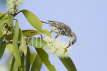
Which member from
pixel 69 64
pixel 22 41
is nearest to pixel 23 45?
pixel 22 41

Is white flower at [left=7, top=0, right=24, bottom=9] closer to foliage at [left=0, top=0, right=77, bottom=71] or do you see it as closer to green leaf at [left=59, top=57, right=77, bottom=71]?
foliage at [left=0, top=0, right=77, bottom=71]

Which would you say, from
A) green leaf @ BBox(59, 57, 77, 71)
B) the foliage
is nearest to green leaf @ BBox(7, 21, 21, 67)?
the foliage

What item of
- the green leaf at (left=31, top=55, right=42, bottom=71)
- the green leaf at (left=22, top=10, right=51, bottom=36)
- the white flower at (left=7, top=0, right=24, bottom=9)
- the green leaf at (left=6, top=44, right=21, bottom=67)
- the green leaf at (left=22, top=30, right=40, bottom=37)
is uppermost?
the white flower at (left=7, top=0, right=24, bottom=9)

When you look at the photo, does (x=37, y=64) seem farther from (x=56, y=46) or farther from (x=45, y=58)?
(x=56, y=46)

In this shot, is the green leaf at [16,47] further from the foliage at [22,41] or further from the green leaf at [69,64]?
the green leaf at [69,64]

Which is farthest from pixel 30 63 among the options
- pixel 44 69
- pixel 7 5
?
pixel 7 5

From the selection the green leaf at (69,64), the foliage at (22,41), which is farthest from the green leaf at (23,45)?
the green leaf at (69,64)
